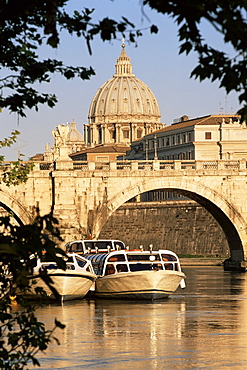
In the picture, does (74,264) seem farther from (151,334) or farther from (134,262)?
(151,334)

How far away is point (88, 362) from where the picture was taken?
50.3 feet

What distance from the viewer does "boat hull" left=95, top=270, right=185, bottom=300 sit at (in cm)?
2980

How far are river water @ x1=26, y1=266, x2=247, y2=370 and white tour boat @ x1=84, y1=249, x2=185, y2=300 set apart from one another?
0.54 meters

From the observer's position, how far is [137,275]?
2977 centimetres

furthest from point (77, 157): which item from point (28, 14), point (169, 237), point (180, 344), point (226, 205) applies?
point (28, 14)

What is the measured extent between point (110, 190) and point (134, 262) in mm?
17182

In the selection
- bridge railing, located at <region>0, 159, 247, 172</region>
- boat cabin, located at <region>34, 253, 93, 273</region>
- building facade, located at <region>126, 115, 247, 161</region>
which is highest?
building facade, located at <region>126, 115, 247, 161</region>

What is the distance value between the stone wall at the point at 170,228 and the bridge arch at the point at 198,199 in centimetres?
1973

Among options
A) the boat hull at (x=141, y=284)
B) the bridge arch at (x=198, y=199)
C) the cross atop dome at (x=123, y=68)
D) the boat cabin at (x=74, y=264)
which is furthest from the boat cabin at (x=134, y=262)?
the cross atop dome at (x=123, y=68)

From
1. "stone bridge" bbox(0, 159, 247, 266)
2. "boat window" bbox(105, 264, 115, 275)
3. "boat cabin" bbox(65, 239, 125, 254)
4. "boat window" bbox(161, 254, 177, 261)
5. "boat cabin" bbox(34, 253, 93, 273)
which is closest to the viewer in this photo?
"boat cabin" bbox(34, 253, 93, 273)

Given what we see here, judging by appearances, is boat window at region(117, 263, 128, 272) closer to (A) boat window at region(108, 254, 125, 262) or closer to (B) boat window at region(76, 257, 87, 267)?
(A) boat window at region(108, 254, 125, 262)

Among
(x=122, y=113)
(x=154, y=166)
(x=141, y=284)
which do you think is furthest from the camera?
(x=122, y=113)

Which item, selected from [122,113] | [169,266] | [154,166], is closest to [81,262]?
[169,266]

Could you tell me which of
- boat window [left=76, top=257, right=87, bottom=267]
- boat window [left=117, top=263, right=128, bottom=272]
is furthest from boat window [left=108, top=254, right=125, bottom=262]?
boat window [left=76, top=257, right=87, bottom=267]
